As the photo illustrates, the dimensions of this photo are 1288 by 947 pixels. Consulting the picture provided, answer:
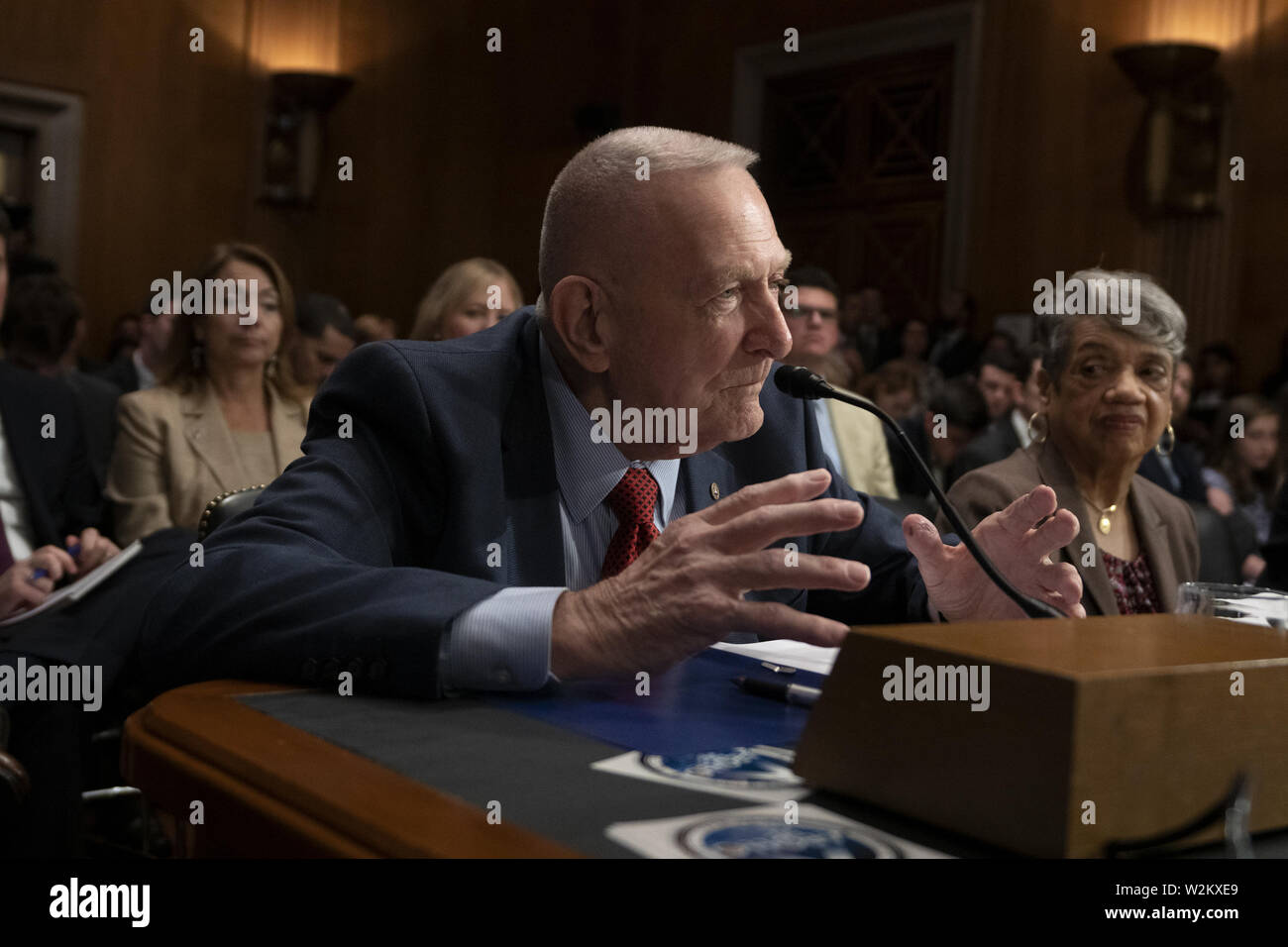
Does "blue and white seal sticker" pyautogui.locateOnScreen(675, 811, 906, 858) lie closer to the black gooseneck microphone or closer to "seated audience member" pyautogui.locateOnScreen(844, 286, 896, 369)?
the black gooseneck microphone

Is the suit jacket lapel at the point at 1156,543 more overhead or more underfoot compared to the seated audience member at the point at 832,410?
more underfoot

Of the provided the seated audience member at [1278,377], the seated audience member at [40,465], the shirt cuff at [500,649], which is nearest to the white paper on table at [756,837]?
the shirt cuff at [500,649]

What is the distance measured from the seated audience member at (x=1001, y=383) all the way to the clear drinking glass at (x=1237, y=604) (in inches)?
195

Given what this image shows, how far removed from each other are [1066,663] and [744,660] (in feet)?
2.04

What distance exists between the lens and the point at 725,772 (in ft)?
3.06

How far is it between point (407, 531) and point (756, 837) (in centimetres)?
85

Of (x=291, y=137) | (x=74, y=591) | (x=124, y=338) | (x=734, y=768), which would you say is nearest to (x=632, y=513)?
(x=734, y=768)

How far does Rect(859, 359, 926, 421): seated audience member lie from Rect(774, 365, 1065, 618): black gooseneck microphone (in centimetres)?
454

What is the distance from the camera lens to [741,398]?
5.33 ft

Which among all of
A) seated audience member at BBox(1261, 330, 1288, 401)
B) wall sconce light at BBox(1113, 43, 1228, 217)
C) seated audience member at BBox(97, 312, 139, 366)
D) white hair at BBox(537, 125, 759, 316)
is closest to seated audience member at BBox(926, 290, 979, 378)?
wall sconce light at BBox(1113, 43, 1228, 217)

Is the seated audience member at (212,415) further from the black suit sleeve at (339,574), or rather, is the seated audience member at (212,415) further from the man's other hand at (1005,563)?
the man's other hand at (1005,563)

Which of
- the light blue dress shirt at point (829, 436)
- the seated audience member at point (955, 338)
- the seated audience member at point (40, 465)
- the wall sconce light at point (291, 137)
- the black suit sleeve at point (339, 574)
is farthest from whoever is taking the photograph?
the wall sconce light at point (291, 137)

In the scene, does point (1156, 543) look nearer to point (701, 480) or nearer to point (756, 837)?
point (701, 480)

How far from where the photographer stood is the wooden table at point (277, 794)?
31.0 inches
